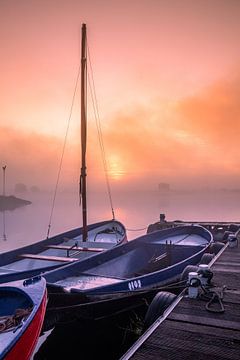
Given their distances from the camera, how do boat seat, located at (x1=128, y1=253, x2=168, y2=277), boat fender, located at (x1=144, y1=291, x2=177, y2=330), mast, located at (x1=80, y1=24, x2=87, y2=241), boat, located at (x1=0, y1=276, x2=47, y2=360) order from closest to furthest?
boat, located at (x1=0, y1=276, x2=47, y2=360) → boat fender, located at (x1=144, y1=291, x2=177, y2=330) → boat seat, located at (x1=128, y1=253, x2=168, y2=277) → mast, located at (x1=80, y1=24, x2=87, y2=241)

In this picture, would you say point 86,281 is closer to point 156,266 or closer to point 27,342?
point 156,266

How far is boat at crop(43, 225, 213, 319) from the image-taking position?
991cm

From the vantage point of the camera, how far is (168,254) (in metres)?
14.6

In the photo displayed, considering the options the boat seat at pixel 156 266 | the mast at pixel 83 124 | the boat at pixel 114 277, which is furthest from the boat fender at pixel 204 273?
the mast at pixel 83 124

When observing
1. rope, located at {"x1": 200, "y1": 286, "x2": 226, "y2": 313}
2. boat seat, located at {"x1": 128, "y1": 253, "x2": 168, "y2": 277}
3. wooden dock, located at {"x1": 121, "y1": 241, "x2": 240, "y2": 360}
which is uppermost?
rope, located at {"x1": 200, "y1": 286, "x2": 226, "y2": 313}

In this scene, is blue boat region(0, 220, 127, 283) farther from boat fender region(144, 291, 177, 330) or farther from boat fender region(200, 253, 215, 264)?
boat fender region(200, 253, 215, 264)

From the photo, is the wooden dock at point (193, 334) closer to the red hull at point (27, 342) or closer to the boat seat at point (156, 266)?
the red hull at point (27, 342)

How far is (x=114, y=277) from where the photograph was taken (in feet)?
41.2

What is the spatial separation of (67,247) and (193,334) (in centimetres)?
1094

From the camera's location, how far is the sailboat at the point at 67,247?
13.6 meters

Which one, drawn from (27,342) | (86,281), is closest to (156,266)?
(86,281)

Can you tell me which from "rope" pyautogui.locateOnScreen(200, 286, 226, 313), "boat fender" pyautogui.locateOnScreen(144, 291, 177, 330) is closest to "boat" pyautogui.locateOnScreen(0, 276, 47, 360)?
"boat fender" pyautogui.locateOnScreen(144, 291, 177, 330)

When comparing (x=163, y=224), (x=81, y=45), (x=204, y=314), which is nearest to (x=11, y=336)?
(x=204, y=314)

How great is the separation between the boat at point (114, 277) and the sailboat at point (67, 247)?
1058 millimetres
